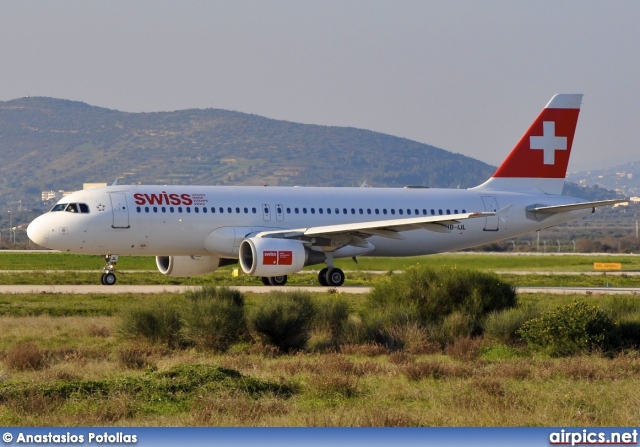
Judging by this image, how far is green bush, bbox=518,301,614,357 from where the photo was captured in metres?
20.1

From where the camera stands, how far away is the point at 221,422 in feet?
43.0

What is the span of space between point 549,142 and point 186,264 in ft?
50.9

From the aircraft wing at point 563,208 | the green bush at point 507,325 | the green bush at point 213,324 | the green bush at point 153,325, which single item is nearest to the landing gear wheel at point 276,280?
the aircraft wing at point 563,208

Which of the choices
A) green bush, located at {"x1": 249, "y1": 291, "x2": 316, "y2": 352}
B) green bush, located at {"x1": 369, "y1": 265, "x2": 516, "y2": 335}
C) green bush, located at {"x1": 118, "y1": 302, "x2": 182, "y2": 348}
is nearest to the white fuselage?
green bush, located at {"x1": 369, "y1": 265, "x2": 516, "y2": 335}

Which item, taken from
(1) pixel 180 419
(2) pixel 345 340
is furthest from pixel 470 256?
(1) pixel 180 419

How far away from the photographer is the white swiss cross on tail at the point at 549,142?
4491 centimetres

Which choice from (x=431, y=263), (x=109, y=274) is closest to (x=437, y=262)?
(x=431, y=263)

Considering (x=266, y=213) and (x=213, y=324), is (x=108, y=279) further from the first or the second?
(x=213, y=324)

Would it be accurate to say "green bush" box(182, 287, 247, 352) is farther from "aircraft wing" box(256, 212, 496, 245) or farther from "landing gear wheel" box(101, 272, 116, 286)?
"landing gear wheel" box(101, 272, 116, 286)

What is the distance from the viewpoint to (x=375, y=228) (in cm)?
3725

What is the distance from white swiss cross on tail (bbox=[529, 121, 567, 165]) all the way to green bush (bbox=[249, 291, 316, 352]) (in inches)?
983

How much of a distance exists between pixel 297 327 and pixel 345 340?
1.07 meters

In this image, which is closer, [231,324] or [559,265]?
[231,324]

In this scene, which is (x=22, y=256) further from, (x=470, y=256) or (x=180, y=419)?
(x=180, y=419)
